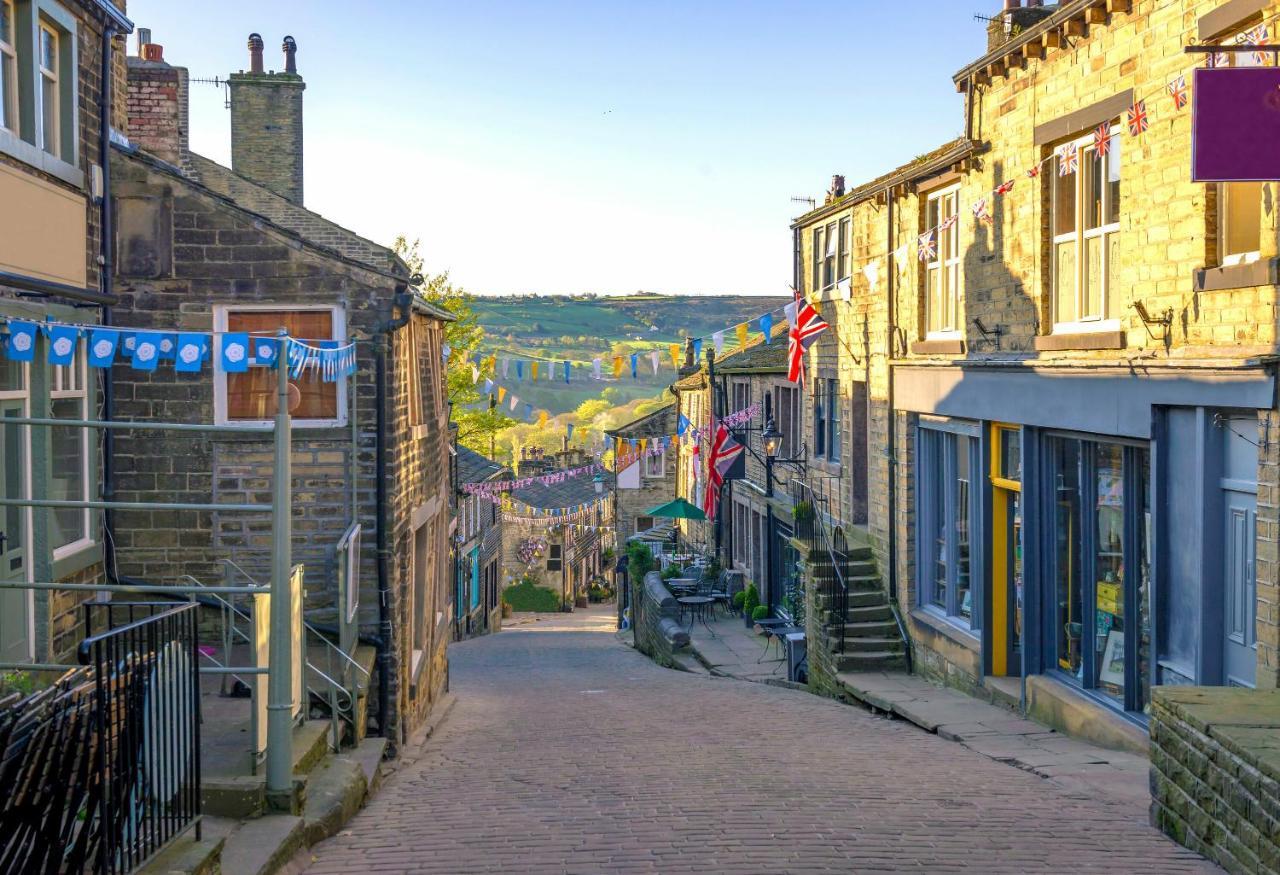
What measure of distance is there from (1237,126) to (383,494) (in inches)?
346

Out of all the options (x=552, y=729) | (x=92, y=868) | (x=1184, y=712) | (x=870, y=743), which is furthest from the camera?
(x=552, y=729)

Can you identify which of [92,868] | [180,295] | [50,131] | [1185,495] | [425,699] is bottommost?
[425,699]

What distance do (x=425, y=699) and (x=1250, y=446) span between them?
10.6 m

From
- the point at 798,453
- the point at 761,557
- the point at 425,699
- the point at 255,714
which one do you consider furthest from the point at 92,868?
the point at 761,557

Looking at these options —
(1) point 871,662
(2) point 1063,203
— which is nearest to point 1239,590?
(2) point 1063,203

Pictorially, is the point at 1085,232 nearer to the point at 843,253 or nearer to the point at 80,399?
the point at 843,253

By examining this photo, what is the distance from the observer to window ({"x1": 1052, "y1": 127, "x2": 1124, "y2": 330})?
1187cm

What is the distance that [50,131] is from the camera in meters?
11.1

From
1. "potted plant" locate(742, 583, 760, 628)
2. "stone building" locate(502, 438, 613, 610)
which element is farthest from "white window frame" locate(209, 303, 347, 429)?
"stone building" locate(502, 438, 613, 610)

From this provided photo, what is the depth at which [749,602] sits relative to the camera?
84.9 feet

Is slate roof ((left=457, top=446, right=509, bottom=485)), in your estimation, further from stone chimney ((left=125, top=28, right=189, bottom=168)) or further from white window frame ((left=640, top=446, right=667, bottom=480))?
stone chimney ((left=125, top=28, right=189, bottom=168))

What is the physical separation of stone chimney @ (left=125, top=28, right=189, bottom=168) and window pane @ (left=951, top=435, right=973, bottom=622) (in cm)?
1091

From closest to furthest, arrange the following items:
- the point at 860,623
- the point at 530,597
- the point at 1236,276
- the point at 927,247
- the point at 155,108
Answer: the point at 1236,276
the point at 927,247
the point at 155,108
the point at 860,623
the point at 530,597

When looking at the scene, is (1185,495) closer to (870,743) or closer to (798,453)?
(870,743)
